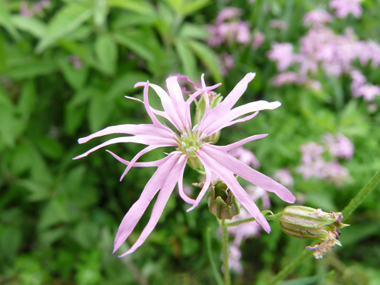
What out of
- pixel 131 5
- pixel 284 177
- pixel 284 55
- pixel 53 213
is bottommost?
pixel 53 213

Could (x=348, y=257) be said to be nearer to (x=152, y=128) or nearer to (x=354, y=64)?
(x=354, y=64)

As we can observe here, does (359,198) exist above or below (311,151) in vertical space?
above

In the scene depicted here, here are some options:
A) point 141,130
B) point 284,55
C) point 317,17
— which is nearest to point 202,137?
point 141,130

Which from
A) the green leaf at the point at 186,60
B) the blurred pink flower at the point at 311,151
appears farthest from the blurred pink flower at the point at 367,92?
the green leaf at the point at 186,60

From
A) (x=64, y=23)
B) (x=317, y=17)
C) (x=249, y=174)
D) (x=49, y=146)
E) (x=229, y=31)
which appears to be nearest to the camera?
(x=249, y=174)

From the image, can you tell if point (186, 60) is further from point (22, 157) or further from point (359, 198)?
point (359, 198)

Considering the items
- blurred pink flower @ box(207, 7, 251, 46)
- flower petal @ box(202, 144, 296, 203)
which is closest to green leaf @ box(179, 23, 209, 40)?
blurred pink flower @ box(207, 7, 251, 46)

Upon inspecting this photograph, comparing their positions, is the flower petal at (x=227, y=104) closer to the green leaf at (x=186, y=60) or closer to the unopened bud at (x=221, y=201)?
the unopened bud at (x=221, y=201)
